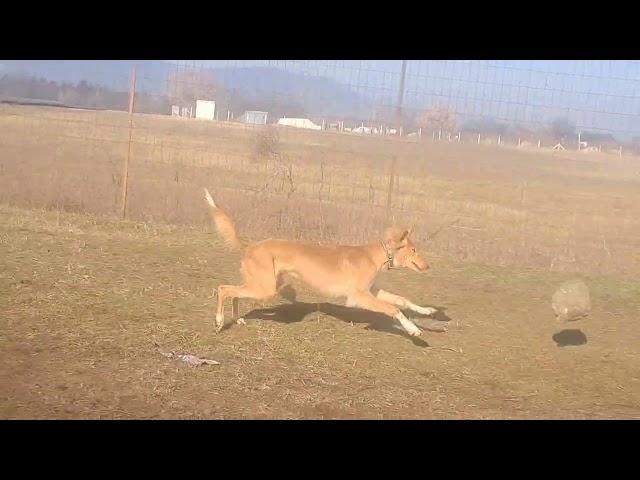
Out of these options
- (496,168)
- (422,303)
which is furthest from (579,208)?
(422,303)

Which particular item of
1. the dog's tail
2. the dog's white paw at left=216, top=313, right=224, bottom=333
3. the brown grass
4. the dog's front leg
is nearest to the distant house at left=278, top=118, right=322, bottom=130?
the brown grass

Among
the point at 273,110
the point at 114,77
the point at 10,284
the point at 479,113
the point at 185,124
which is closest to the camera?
the point at 10,284

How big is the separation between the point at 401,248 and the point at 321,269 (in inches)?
34.6

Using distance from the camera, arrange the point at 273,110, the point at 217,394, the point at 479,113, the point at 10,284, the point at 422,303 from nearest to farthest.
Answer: the point at 217,394 < the point at 10,284 < the point at 422,303 < the point at 479,113 < the point at 273,110

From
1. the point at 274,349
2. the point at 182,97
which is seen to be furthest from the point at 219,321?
the point at 182,97

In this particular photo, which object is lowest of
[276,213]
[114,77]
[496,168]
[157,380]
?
[157,380]

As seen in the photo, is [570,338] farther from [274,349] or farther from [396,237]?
[274,349]

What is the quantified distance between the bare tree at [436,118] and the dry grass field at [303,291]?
0.55m

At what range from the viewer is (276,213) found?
478 inches

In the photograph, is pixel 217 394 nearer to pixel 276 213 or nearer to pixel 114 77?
pixel 276 213

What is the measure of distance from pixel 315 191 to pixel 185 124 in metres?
3.28

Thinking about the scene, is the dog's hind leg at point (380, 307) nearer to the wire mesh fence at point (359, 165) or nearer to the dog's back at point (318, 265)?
the dog's back at point (318, 265)

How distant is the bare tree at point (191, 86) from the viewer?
12688 millimetres

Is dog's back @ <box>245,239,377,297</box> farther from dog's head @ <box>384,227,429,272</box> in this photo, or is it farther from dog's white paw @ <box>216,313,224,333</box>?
dog's white paw @ <box>216,313,224,333</box>
